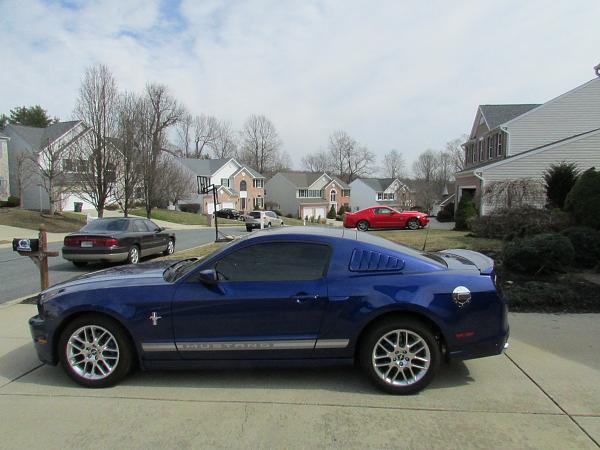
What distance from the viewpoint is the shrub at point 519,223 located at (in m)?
11.7

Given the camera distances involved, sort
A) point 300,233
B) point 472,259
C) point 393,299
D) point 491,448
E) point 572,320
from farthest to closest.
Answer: point 572,320
point 472,259
point 300,233
point 393,299
point 491,448

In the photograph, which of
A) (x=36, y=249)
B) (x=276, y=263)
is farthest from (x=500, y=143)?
(x=36, y=249)

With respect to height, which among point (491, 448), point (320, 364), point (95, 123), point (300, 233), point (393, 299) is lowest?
point (491, 448)

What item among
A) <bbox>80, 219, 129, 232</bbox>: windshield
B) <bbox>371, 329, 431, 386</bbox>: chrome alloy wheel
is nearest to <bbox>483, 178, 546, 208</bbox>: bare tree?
<bbox>80, 219, 129, 232</bbox>: windshield

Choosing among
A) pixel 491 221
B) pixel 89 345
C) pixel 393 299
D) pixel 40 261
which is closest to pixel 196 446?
pixel 89 345

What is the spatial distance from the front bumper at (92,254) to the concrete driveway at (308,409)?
6.13m

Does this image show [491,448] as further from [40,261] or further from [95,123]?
[95,123]

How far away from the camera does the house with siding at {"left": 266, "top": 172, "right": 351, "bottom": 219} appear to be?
7350 centimetres

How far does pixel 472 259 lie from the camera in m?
4.54

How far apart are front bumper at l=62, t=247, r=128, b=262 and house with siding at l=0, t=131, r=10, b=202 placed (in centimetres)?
3515

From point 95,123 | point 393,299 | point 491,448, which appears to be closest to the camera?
point 491,448

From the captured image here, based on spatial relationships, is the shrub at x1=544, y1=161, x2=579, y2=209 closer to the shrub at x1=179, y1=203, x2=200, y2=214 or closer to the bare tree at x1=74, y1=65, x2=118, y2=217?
the bare tree at x1=74, y1=65, x2=118, y2=217

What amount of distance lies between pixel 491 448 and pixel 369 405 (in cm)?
96

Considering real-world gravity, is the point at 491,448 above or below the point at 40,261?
below
